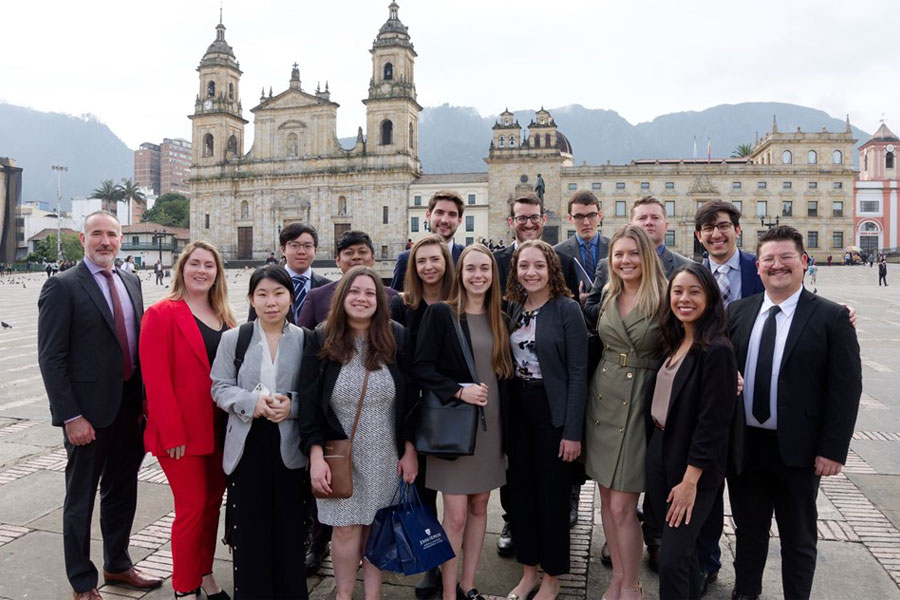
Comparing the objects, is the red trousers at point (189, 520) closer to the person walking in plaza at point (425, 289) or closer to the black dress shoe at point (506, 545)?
the person walking in plaza at point (425, 289)

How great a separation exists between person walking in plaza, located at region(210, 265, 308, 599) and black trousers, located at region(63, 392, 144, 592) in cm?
87

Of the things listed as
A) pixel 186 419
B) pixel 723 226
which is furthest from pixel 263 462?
pixel 723 226

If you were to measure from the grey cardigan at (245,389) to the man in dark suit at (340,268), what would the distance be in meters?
0.88

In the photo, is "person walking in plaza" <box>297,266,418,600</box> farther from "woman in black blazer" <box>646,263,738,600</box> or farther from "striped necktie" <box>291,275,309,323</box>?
"striped necktie" <box>291,275,309,323</box>

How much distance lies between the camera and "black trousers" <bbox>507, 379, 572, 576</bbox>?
334 cm

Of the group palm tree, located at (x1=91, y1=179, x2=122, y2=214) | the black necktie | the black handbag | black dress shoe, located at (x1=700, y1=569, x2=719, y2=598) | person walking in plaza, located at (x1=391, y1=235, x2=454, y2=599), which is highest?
palm tree, located at (x1=91, y1=179, x2=122, y2=214)

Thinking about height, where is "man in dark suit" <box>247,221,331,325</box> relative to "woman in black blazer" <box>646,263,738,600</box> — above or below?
above

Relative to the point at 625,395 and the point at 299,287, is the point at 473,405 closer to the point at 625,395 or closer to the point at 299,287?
the point at 625,395

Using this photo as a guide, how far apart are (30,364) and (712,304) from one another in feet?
38.0

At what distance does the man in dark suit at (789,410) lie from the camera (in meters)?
3.03

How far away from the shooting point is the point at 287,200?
58.5m

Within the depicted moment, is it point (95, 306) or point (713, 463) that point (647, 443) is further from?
point (95, 306)

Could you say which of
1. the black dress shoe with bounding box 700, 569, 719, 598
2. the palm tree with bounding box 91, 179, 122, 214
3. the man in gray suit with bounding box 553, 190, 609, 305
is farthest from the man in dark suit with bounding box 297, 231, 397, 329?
the palm tree with bounding box 91, 179, 122, 214

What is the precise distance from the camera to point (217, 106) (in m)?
60.1
